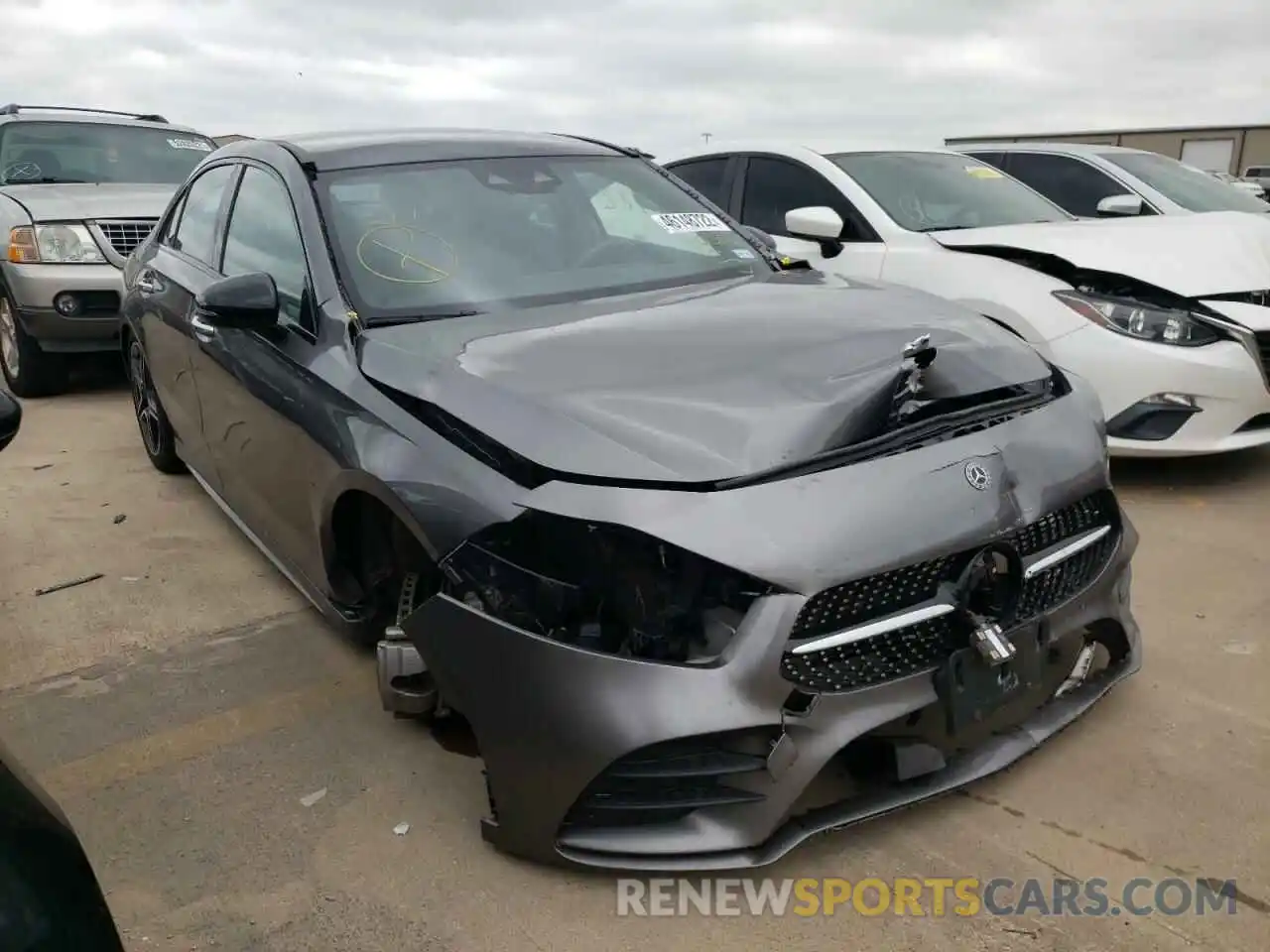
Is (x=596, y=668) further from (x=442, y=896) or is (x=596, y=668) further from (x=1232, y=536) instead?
(x=1232, y=536)

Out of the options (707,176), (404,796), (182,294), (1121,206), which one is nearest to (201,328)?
(182,294)

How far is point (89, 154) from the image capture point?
7.54 m

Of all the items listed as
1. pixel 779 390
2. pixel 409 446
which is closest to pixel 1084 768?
pixel 779 390

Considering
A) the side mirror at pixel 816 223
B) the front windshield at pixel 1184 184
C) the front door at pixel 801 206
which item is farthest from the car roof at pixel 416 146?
the front windshield at pixel 1184 184

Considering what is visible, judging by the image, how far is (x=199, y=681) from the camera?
3.16 metres

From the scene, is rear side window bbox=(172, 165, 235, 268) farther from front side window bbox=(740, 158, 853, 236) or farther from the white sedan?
front side window bbox=(740, 158, 853, 236)

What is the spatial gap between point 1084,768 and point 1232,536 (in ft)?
6.43

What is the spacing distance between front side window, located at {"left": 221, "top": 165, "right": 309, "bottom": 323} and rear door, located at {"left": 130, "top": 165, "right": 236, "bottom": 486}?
0.21m

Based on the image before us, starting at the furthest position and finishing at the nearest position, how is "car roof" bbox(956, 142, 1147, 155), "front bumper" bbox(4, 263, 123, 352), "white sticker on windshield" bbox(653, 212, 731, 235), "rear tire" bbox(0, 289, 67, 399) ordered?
"car roof" bbox(956, 142, 1147, 155), "rear tire" bbox(0, 289, 67, 399), "front bumper" bbox(4, 263, 123, 352), "white sticker on windshield" bbox(653, 212, 731, 235)

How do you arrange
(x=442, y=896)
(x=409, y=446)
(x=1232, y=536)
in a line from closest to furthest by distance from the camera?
(x=442, y=896)
(x=409, y=446)
(x=1232, y=536)

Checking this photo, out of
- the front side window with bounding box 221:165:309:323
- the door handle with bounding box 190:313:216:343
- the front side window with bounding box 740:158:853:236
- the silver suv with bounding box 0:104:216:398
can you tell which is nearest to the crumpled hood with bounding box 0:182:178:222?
the silver suv with bounding box 0:104:216:398

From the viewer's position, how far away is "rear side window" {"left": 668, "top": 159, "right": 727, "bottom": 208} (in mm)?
6086

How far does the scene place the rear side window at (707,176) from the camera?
609cm

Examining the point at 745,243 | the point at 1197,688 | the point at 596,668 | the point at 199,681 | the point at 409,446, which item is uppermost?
the point at 745,243
